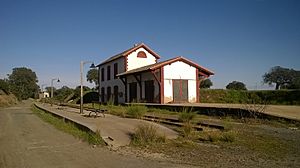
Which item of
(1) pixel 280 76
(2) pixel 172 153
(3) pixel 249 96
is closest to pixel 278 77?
(1) pixel 280 76

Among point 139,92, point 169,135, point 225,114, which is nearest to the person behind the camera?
point 169,135

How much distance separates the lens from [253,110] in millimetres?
15094

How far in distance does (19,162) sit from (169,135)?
17.0ft

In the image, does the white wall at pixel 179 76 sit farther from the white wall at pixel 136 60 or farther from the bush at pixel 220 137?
the bush at pixel 220 137

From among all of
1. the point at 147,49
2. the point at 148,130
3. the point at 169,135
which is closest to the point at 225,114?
the point at 169,135

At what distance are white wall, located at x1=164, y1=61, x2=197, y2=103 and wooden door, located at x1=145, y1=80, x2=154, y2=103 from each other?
161cm

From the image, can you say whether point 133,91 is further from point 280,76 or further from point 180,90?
point 280,76

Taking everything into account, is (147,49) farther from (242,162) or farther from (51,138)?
(242,162)

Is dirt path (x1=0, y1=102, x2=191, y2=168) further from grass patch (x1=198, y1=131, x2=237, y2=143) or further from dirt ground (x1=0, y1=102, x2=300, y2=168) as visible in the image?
grass patch (x1=198, y1=131, x2=237, y2=143)

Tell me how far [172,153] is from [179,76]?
22.5 m

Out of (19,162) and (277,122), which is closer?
(19,162)

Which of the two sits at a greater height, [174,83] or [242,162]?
[174,83]

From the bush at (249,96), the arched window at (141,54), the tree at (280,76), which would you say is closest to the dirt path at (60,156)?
the bush at (249,96)

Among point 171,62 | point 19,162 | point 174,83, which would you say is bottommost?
point 19,162
